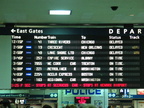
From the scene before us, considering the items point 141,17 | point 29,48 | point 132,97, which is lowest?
point 132,97

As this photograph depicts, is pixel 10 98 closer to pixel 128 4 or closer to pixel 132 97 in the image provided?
pixel 132 97

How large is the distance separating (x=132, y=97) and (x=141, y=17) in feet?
25.9

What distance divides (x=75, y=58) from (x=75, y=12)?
1.21 metres

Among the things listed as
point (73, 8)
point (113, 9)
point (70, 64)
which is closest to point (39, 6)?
point (73, 8)

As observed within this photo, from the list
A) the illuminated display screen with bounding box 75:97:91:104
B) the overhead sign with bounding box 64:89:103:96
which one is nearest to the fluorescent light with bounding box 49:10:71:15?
the overhead sign with bounding box 64:89:103:96

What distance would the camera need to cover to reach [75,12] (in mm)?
6039

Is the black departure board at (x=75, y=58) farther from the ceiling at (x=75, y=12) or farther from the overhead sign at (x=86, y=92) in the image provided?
the overhead sign at (x=86, y=92)

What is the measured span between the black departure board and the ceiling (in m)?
0.21

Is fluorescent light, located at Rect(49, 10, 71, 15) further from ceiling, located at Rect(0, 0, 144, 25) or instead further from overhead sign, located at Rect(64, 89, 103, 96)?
overhead sign, located at Rect(64, 89, 103, 96)

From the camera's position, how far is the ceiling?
5355 mm

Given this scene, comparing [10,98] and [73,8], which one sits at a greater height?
[73,8]

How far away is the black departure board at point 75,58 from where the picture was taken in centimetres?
680

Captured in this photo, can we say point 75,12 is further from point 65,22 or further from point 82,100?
point 82,100

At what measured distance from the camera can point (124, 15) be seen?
6.31 meters
